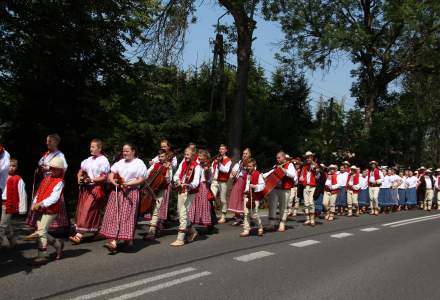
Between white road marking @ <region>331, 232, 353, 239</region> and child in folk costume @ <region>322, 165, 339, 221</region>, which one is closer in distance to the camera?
white road marking @ <region>331, 232, 353, 239</region>

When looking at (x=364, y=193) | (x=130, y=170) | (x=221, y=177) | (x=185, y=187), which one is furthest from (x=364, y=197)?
(x=130, y=170)

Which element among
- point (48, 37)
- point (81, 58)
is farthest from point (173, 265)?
point (81, 58)

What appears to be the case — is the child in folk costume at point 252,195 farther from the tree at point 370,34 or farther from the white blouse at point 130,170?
the tree at point 370,34

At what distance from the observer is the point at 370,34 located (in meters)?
31.8

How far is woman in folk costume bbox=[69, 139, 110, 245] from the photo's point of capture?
873 cm

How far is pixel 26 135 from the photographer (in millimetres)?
15641

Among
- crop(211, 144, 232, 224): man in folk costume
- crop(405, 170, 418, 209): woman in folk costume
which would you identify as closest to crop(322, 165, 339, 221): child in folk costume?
crop(211, 144, 232, 224): man in folk costume

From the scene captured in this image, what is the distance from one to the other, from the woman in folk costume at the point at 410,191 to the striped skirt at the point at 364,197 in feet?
13.9

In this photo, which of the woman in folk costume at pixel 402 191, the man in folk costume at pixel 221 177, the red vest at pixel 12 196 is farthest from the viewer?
the woman in folk costume at pixel 402 191

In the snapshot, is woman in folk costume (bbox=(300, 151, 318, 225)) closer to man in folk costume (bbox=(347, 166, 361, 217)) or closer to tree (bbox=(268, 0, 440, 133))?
man in folk costume (bbox=(347, 166, 361, 217))

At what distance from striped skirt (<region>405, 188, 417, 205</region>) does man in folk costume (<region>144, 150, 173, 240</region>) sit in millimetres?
16081

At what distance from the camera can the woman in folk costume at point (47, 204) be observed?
7.07m

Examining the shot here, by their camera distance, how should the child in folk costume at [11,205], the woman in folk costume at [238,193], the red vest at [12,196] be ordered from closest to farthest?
the child in folk costume at [11,205] < the red vest at [12,196] < the woman in folk costume at [238,193]

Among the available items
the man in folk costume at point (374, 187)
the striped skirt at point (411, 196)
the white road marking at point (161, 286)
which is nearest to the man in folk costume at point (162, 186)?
the white road marking at point (161, 286)
